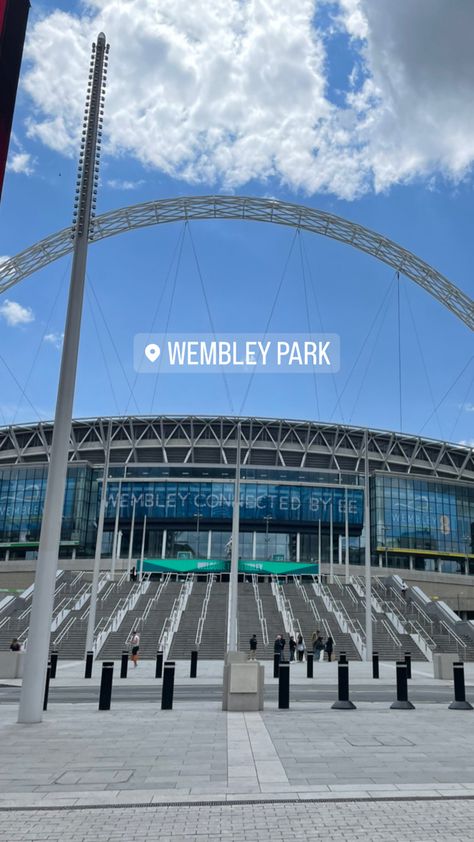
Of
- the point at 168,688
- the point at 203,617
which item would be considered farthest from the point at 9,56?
the point at 203,617

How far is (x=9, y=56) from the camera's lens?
488 inches

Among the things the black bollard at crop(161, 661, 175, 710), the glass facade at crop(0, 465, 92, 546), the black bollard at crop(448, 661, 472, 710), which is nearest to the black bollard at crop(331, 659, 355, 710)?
the black bollard at crop(448, 661, 472, 710)

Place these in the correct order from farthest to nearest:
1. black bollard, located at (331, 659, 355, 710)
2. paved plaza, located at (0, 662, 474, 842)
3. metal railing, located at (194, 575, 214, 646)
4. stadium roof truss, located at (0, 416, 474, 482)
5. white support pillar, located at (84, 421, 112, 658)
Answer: stadium roof truss, located at (0, 416, 474, 482)
metal railing, located at (194, 575, 214, 646)
white support pillar, located at (84, 421, 112, 658)
black bollard, located at (331, 659, 355, 710)
paved plaza, located at (0, 662, 474, 842)

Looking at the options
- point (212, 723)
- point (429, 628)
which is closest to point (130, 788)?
point (212, 723)

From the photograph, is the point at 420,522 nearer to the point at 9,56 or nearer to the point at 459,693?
the point at 459,693

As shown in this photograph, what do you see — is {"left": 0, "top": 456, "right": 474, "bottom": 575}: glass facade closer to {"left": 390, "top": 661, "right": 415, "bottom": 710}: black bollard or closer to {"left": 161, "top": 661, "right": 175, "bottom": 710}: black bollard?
{"left": 390, "top": 661, "right": 415, "bottom": 710}: black bollard

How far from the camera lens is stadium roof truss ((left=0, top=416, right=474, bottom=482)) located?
3812 inches

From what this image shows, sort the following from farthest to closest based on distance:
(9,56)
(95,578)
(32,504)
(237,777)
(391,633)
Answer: (32,504)
(391,633)
(95,578)
(9,56)
(237,777)

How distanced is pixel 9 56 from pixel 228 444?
278 ft

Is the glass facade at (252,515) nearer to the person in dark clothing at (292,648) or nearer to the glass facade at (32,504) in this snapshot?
the glass facade at (32,504)

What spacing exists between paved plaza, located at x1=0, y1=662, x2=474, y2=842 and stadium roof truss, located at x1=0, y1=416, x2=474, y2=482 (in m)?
82.4

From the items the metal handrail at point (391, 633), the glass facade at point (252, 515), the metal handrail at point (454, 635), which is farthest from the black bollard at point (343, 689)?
the glass facade at point (252, 515)

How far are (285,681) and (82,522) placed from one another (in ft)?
232

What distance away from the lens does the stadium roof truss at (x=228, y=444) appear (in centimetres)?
9681
